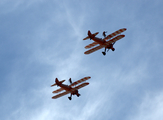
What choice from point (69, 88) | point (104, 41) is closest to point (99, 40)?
point (104, 41)

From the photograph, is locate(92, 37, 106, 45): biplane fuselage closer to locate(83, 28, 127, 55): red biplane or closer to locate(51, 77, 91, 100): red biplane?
locate(83, 28, 127, 55): red biplane

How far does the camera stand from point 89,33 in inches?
3366

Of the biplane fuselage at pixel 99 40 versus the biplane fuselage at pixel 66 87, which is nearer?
the biplane fuselage at pixel 99 40

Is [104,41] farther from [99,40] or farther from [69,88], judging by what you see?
[69,88]

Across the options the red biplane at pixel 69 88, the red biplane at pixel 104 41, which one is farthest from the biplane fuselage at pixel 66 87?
the red biplane at pixel 104 41

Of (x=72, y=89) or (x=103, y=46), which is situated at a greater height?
(x=103, y=46)

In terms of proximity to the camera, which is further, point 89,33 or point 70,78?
point 70,78

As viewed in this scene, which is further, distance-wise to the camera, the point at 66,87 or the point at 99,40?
the point at 66,87

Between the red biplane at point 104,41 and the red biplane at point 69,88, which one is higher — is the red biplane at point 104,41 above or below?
above

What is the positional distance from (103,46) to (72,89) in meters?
16.1

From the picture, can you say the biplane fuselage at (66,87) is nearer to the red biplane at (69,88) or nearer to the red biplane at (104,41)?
the red biplane at (69,88)

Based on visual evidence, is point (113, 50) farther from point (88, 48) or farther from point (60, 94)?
point (60, 94)

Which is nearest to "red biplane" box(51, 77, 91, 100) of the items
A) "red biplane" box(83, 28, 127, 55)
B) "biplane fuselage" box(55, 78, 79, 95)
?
"biplane fuselage" box(55, 78, 79, 95)

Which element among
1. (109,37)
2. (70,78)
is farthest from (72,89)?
(109,37)
